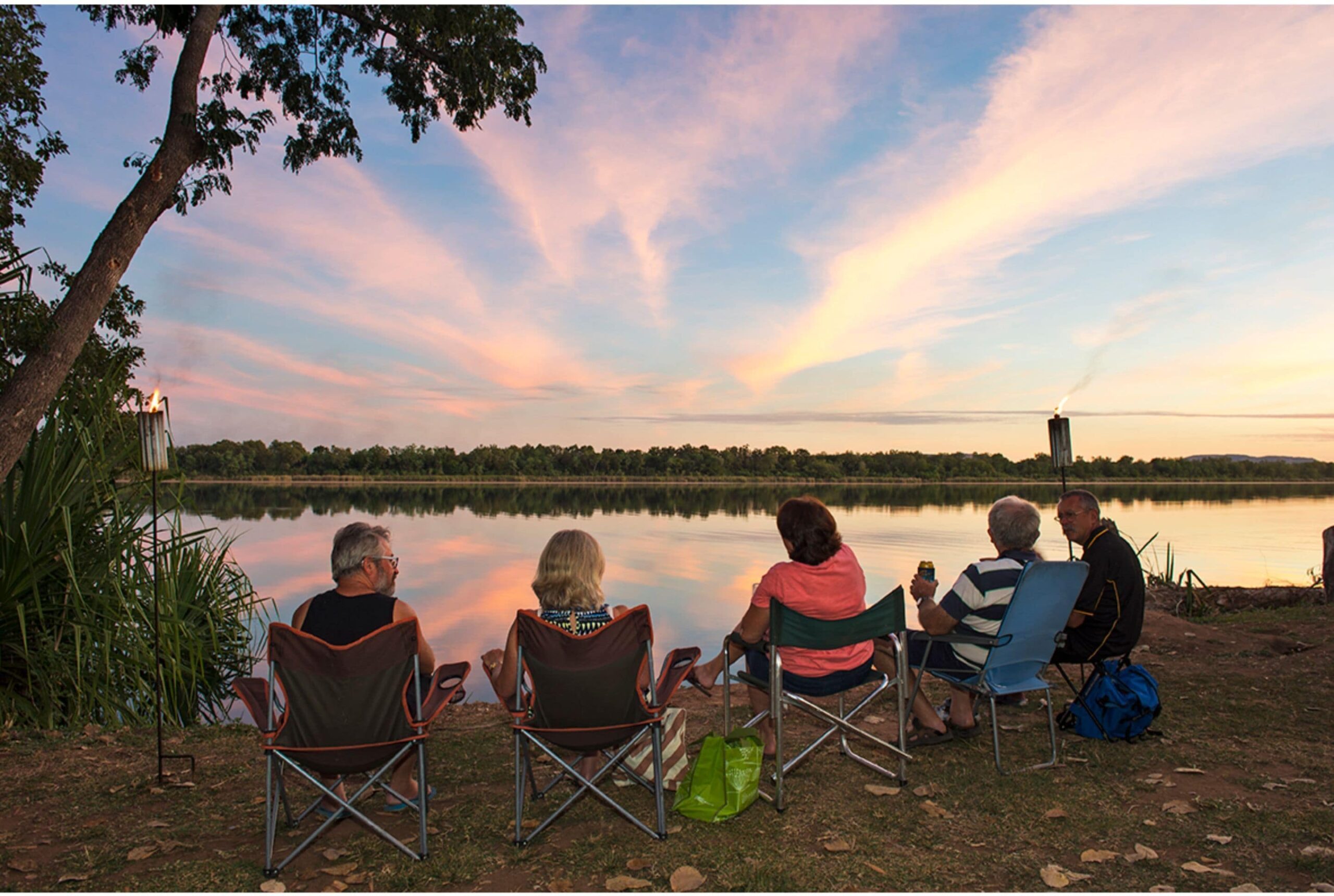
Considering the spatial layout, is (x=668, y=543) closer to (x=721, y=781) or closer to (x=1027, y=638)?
(x=1027, y=638)

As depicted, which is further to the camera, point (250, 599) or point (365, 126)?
point (365, 126)

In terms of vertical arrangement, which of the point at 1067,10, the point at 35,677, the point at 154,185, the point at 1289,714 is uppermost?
the point at 1067,10

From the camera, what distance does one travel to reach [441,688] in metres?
3.18

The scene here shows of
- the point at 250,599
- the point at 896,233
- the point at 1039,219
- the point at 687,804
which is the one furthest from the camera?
the point at 896,233

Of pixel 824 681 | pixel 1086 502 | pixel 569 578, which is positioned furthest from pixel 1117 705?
pixel 569 578

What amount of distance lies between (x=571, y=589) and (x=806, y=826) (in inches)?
49.7

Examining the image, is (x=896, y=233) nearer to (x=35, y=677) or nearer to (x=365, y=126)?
(x=365, y=126)

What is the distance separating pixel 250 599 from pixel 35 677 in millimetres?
1992

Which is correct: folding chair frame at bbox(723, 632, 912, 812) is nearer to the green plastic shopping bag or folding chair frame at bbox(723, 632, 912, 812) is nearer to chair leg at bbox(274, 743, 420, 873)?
the green plastic shopping bag

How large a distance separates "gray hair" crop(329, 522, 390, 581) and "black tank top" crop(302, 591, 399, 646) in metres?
0.10

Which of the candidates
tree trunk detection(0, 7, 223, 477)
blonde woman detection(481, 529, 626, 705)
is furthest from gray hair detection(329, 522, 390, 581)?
tree trunk detection(0, 7, 223, 477)

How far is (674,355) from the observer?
67.9 feet

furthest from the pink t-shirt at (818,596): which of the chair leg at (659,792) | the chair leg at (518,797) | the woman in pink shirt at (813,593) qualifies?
the chair leg at (518,797)

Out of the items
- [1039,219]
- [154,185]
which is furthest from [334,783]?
[1039,219]
